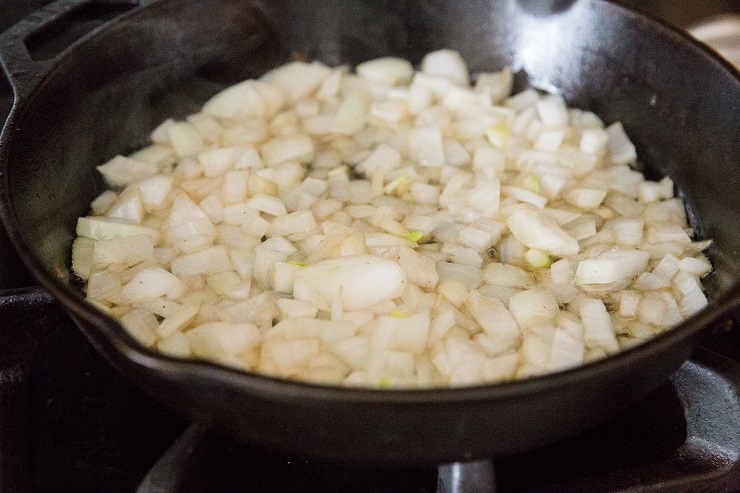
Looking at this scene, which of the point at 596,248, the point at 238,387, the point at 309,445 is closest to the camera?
the point at 238,387

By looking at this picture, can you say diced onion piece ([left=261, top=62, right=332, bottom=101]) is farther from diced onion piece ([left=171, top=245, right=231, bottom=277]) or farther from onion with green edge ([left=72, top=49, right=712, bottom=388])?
diced onion piece ([left=171, top=245, right=231, bottom=277])

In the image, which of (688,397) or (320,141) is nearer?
(688,397)

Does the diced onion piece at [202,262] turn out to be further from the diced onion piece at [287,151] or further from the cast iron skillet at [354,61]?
the diced onion piece at [287,151]

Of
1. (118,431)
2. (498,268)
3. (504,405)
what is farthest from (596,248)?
(118,431)

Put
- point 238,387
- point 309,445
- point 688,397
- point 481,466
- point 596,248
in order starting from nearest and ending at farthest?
point 238,387
point 309,445
point 481,466
point 688,397
point 596,248

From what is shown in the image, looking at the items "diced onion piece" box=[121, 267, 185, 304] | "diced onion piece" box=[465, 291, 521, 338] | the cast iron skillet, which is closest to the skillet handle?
the cast iron skillet

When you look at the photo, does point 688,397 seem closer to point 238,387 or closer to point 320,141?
point 238,387

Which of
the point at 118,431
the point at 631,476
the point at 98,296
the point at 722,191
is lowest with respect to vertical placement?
the point at 118,431

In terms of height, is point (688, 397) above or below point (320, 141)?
below

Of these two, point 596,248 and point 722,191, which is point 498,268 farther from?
point 722,191
